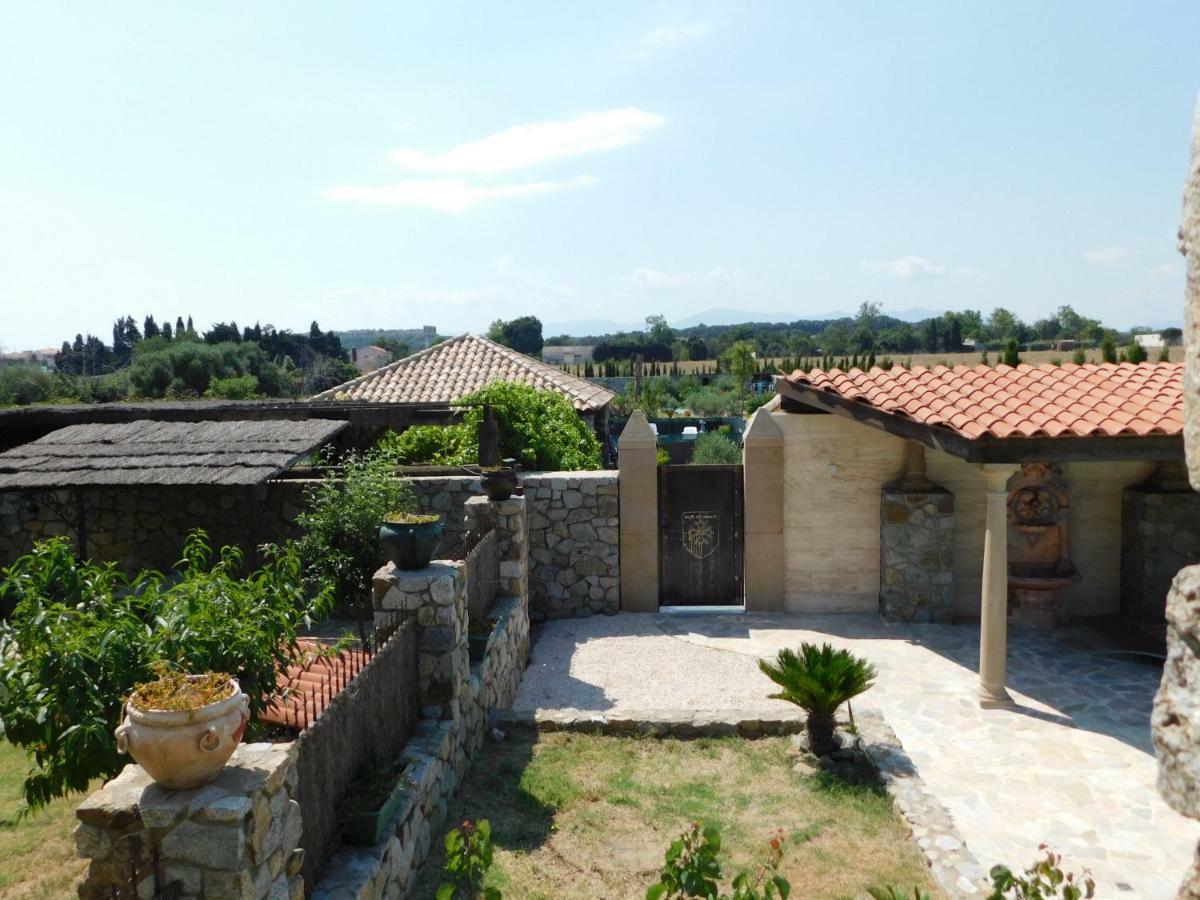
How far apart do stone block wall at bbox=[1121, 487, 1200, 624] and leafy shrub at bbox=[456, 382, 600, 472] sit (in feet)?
24.9

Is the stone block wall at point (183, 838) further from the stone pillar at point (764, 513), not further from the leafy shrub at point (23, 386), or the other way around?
the leafy shrub at point (23, 386)

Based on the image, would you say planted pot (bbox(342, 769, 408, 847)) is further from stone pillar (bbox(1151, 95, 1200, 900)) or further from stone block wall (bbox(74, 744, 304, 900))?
stone pillar (bbox(1151, 95, 1200, 900))

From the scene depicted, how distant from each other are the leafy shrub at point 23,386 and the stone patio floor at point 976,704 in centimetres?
4437

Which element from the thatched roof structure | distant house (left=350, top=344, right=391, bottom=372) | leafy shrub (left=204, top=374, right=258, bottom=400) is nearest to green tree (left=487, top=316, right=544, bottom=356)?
distant house (left=350, top=344, right=391, bottom=372)

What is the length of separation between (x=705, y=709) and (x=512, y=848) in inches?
121

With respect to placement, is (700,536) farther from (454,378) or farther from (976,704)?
(454,378)

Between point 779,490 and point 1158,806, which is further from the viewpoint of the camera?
point 779,490

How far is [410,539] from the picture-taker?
7.21 m

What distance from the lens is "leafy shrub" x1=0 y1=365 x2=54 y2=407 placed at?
45.4 meters

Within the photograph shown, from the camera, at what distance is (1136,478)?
11555mm

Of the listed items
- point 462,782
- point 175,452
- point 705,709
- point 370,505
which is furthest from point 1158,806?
point 175,452

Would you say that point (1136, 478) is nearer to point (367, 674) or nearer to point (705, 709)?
point (705, 709)

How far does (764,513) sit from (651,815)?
599 centimetres

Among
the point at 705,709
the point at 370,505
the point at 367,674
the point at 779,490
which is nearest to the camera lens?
the point at 367,674
